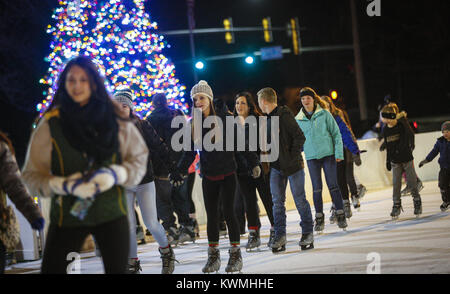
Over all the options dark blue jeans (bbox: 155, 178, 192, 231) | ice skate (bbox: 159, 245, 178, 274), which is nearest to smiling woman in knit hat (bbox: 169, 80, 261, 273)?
ice skate (bbox: 159, 245, 178, 274)

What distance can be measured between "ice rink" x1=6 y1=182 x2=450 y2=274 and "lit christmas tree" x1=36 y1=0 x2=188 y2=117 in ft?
21.4

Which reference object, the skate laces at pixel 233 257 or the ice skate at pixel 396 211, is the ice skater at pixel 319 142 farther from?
the skate laces at pixel 233 257

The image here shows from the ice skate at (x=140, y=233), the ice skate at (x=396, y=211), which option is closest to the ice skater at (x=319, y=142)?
the ice skate at (x=396, y=211)

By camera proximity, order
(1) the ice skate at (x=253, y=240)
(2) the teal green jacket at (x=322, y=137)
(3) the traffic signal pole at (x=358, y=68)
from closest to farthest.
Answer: (1) the ice skate at (x=253, y=240) → (2) the teal green jacket at (x=322, y=137) → (3) the traffic signal pole at (x=358, y=68)

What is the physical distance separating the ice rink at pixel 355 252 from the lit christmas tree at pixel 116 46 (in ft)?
21.4

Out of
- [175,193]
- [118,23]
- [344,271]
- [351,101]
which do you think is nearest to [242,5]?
[351,101]

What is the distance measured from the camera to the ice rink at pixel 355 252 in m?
6.92

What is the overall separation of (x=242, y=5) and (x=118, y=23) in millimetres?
46580

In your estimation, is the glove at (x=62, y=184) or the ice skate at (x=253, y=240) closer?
the glove at (x=62, y=184)

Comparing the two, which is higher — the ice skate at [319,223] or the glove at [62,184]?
the glove at [62,184]

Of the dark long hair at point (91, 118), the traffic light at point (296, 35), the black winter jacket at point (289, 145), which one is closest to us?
the dark long hair at point (91, 118)

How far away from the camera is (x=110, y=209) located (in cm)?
422
